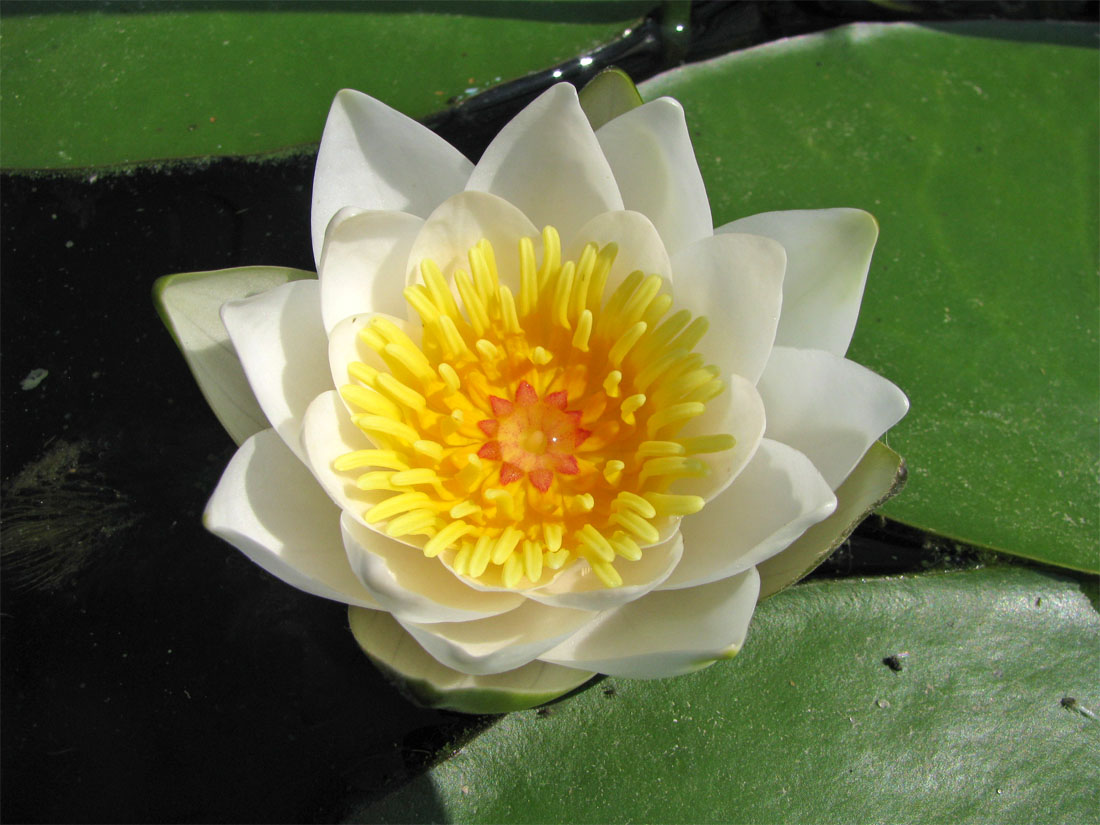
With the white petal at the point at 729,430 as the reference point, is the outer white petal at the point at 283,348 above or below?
above

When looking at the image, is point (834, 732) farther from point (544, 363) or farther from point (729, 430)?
point (544, 363)

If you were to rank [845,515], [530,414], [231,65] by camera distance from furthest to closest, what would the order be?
1. [231,65]
2. [530,414]
3. [845,515]

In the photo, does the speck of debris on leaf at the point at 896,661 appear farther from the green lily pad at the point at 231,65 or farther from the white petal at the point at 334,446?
the green lily pad at the point at 231,65

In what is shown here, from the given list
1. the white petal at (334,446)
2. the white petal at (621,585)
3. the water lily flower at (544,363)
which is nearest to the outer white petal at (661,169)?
the water lily flower at (544,363)

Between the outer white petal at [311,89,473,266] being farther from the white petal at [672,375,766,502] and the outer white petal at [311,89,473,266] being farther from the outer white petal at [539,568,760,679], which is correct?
the outer white petal at [539,568,760,679]

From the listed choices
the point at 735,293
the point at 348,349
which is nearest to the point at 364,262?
the point at 348,349

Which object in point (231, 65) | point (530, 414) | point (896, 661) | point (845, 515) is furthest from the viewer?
point (231, 65)

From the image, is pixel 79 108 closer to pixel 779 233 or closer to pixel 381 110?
pixel 381 110
